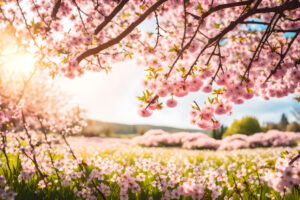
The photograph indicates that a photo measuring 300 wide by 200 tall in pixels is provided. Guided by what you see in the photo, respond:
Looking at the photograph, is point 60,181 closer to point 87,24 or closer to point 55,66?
point 55,66

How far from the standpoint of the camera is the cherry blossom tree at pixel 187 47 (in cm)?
315

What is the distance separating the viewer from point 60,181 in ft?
11.8

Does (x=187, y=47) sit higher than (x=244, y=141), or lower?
higher

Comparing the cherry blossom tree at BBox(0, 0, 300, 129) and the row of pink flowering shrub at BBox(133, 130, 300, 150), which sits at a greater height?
the cherry blossom tree at BBox(0, 0, 300, 129)

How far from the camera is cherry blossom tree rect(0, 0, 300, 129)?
124 inches

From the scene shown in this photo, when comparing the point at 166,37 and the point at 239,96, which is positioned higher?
the point at 166,37

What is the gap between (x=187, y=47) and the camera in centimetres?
303

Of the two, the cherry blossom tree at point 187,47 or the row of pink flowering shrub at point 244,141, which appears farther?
the row of pink flowering shrub at point 244,141

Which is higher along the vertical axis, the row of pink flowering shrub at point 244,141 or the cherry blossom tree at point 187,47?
the cherry blossom tree at point 187,47

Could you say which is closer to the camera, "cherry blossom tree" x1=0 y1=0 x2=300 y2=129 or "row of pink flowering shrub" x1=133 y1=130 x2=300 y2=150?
"cherry blossom tree" x1=0 y1=0 x2=300 y2=129

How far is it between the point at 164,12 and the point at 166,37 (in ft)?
2.07

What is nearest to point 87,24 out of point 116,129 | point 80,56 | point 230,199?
point 80,56

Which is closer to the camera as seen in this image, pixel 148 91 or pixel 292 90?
pixel 148 91

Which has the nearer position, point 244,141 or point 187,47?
point 187,47
